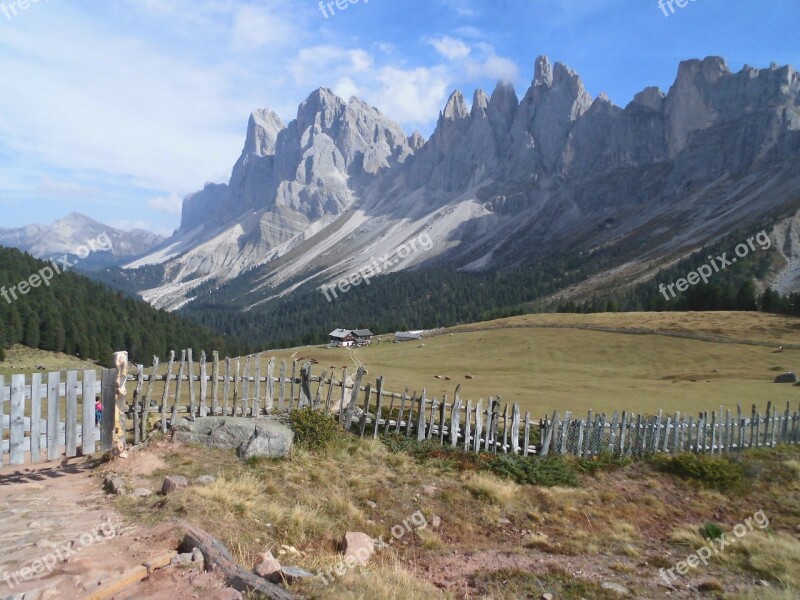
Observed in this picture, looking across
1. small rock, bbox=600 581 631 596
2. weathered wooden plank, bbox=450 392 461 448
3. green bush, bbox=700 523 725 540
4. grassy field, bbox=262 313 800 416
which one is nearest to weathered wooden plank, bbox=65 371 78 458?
weathered wooden plank, bbox=450 392 461 448

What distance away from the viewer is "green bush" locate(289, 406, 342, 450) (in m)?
15.6

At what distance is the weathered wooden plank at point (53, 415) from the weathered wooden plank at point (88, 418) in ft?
1.84

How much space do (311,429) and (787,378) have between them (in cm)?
4051

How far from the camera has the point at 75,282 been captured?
102m

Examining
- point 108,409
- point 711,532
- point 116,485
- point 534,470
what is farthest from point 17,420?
point 711,532

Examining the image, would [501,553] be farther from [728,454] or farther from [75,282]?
[75,282]

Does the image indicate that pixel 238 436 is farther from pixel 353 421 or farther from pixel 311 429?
pixel 353 421

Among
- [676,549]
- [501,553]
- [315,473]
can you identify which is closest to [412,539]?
[501,553]

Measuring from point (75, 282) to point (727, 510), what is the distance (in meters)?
117

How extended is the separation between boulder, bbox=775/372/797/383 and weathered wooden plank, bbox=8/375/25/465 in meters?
47.5

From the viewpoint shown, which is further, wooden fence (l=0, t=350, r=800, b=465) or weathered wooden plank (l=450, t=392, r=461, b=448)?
weathered wooden plank (l=450, t=392, r=461, b=448)

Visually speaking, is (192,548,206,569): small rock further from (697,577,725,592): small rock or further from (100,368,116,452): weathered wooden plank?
(697,577,725,592): small rock

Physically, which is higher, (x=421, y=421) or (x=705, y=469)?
(x=421, y=421)

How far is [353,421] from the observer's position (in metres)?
18.5
